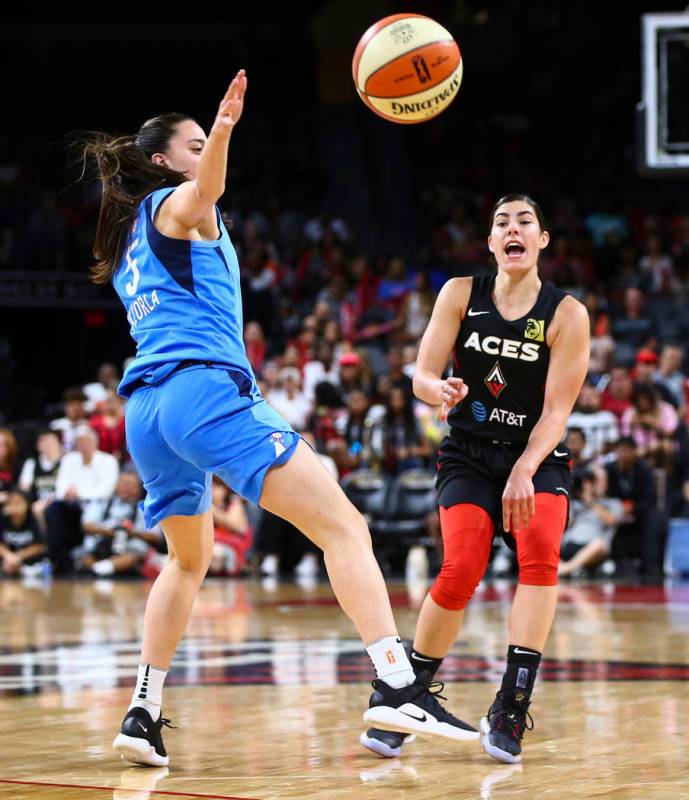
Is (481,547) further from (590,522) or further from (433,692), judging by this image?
(590,522)

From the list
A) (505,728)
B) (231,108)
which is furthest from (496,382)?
(231,108)

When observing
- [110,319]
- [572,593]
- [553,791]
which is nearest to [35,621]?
[572,593]

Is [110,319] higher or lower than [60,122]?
lower

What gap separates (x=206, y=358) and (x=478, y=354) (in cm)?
113

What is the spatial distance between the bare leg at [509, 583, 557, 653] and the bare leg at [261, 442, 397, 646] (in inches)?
26.4

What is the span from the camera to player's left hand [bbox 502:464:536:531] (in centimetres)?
482

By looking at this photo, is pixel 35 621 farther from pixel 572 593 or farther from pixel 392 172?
pixel 392 172

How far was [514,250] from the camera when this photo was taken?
516 cm

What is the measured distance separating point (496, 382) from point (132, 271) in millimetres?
1360

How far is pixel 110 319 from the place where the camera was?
74.2 feet

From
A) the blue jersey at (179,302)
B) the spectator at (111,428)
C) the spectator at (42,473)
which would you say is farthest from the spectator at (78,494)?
the blue jersey at (179,302)

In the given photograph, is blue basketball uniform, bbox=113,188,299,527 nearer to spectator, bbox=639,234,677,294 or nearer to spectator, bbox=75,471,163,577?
spectator, bbox=75,471,163,577

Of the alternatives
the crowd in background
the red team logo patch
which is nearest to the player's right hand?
the red team logo patch

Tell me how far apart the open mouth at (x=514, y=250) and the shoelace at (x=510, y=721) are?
1584 millimetres
